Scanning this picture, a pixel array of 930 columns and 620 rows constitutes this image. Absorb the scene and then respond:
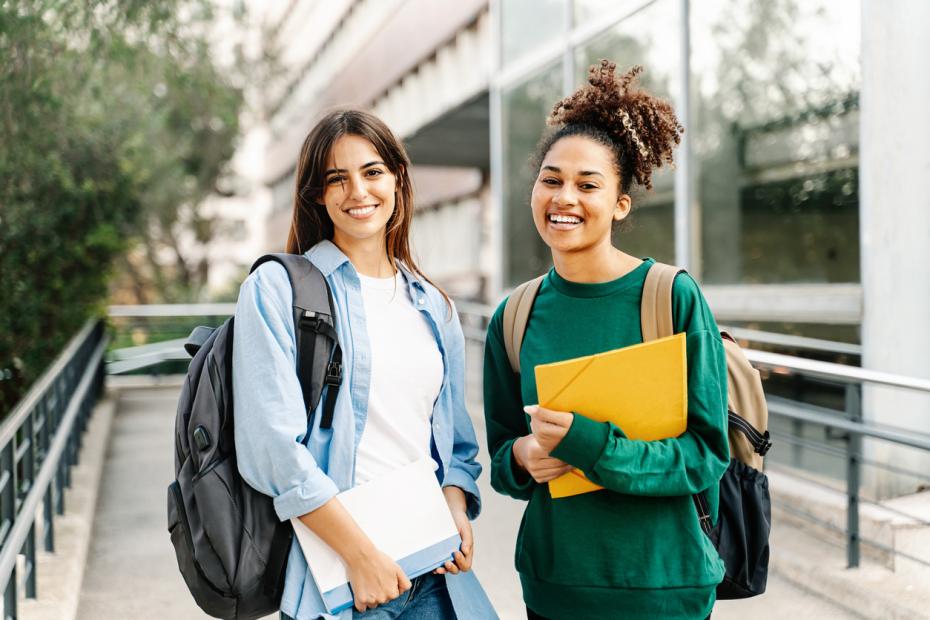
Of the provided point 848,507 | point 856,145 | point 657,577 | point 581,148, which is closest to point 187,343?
point 581,148

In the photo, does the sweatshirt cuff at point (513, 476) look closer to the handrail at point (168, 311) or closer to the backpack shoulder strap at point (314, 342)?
the backpack shoulder strap at point (314, 342)

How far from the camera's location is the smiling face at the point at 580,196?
194 centimetres

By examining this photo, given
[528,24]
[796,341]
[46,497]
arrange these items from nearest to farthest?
[46,497] → [796,341] → [528,24]

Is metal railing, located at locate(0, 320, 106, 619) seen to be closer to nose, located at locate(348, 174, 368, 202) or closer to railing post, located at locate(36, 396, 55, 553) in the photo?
railing post, located at locate(36, 396, 55, 553)

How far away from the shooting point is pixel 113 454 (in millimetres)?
8125

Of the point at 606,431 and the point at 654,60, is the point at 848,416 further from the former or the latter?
the point at 654,60

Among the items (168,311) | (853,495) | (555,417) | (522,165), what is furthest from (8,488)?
(168,311)

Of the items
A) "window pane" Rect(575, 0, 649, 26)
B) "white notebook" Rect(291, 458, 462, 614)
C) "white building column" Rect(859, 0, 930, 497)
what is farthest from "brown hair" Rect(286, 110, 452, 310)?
"window pane" Rect(575, 0, 649, 26)

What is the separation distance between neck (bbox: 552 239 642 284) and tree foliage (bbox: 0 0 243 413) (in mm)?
4919

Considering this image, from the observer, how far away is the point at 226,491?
1.83m

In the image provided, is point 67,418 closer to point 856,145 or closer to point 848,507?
point 848,507

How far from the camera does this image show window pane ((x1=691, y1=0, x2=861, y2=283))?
23.8 feet

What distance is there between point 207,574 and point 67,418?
4.48 m

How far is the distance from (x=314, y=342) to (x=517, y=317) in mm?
466
